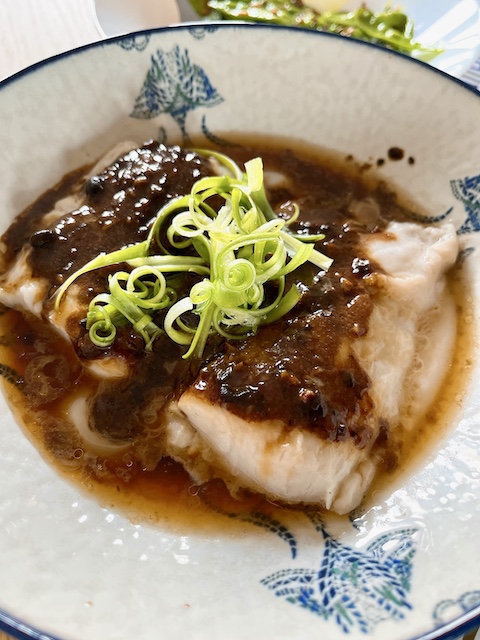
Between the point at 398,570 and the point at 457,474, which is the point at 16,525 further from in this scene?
the point at 457,474

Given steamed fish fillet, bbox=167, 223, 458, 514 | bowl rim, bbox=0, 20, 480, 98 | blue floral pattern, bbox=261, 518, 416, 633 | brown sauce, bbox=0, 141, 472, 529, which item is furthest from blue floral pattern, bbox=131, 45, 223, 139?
blue floral pattern, bbox=261, 518, 416, 633

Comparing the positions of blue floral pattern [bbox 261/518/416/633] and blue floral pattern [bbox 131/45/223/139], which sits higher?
blue floral pattern [bbox 131/45/223/139]

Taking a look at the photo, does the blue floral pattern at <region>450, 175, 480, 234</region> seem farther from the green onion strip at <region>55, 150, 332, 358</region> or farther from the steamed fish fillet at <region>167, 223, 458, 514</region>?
the green onion strip at <region>55, 150, 332, 358</region>

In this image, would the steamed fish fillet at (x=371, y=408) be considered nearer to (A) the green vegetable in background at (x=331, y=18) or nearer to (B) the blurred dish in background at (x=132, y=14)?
(A) the green vegetable in background at (x=331, y=18)

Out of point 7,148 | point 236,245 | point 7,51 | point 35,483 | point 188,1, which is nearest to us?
point 35,483

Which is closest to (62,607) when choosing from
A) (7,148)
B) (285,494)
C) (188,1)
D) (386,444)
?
(285,494)

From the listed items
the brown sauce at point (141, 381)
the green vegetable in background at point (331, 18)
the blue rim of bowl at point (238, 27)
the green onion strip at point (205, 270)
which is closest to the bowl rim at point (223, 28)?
the blue rim of bowl at point (238, 27)
